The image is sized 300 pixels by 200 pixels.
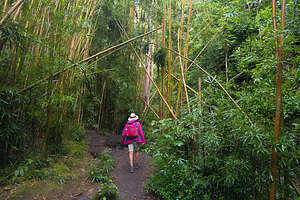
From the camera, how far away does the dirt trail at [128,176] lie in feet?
8.50

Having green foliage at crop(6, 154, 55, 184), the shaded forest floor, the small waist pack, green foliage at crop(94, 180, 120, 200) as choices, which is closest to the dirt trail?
the shaded forest floor

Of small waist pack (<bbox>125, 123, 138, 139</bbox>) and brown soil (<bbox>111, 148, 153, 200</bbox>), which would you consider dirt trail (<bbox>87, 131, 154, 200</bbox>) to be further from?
small waist pack (<bbox>125, 123, 138, 139</bbox>)

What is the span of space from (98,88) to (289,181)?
5.38 meters

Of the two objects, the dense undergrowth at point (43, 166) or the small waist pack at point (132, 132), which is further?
the small waist pack at point (132, 132)

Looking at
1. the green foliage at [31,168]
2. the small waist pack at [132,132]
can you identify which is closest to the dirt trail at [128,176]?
the small waist pack at [132,132]

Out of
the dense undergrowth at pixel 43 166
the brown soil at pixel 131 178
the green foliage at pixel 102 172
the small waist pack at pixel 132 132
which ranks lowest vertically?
the brown soil at pixel 131 178

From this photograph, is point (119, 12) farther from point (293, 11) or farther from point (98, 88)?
point (293, 11)

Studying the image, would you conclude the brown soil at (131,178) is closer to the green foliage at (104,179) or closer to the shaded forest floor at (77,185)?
the shaded forest floor at (77,185)

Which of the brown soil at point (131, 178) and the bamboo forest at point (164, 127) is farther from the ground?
the bamboo forest at point (164, 127)

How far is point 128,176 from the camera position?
10.3 feet

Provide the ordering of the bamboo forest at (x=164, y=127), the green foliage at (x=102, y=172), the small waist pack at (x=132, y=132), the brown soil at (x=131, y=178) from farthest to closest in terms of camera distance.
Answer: the small waist pack at (x=132, y=132)
the green foliage at (x=102, y=172)
the brown soil at (x=131, y=178)
the bamboo forest at (x=164, y=127)

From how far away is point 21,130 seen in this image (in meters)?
2.44

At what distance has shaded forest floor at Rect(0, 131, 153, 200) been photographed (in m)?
2.12

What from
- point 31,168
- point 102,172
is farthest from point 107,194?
point 31,168
